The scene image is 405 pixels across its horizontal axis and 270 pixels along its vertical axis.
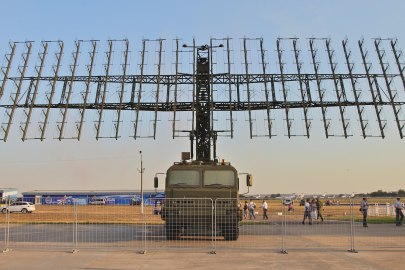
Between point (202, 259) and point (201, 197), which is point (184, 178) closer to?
point (201, 197)

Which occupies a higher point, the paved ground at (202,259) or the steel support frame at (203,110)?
the steel support frame at (203,110)

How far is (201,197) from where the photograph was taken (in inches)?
560

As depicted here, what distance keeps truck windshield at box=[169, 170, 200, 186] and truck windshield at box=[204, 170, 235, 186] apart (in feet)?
1.31

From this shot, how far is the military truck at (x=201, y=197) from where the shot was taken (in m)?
13.3

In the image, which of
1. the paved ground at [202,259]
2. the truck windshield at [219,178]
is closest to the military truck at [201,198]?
the truck windshield at [219,178]

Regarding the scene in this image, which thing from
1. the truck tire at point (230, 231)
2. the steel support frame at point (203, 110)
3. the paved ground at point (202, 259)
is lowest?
the paved ground at point (202, 259)

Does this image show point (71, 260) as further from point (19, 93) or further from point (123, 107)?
point (19, 93)

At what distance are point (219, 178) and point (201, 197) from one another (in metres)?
1.10

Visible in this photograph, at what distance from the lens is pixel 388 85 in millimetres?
21156

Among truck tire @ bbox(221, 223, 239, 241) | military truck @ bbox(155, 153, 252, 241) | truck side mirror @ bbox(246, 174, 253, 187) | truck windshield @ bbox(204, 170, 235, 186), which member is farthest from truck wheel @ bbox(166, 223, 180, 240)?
truck side mirror @ bbox(246, 174, 253, 187)

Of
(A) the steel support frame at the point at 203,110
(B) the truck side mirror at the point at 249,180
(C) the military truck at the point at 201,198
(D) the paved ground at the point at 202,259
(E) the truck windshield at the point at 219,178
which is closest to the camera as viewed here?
(D) the paved ground at the point at 202,259

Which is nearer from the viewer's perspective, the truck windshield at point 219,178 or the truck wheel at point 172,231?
the truck wheel at point 172,231

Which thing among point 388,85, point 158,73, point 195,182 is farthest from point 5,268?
point 388,85

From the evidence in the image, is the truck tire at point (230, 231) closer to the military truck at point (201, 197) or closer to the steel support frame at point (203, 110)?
the military truck at point (201, 197)
